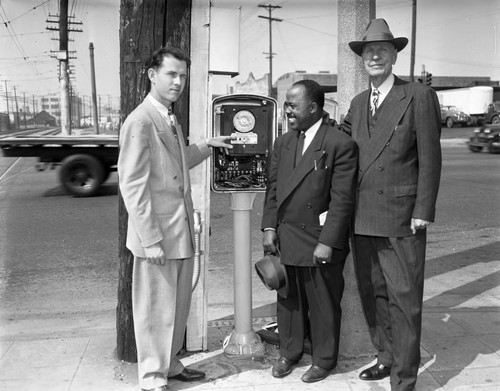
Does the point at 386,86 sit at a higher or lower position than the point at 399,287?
higher

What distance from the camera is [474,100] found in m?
36.6

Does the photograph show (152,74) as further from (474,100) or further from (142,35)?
(474,100)

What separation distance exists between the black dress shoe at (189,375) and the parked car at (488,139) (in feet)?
57.0

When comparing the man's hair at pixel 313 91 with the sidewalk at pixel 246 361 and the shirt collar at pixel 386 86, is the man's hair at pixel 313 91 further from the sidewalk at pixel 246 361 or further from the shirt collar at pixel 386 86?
the sidewalk at pixel 246 361

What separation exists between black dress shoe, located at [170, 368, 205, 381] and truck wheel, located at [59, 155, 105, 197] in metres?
8.05

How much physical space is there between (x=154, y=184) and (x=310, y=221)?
89 cm

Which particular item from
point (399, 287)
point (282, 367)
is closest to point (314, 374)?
point (282, 367)

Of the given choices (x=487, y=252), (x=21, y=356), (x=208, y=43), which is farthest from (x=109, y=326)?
(x=487, y=252)

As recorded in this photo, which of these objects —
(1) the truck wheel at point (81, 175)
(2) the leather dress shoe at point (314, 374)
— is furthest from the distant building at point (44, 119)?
(2) the leather dress shoe at point (314, 374)

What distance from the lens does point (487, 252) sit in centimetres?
686

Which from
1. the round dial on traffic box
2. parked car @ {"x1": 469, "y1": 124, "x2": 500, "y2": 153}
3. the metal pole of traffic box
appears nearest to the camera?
the round dial on traffic box

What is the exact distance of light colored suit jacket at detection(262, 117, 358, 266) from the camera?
3.13 m

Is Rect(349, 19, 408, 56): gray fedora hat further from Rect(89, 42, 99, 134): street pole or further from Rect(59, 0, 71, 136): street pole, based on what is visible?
Rect(89, 42, 99, 134): street pole

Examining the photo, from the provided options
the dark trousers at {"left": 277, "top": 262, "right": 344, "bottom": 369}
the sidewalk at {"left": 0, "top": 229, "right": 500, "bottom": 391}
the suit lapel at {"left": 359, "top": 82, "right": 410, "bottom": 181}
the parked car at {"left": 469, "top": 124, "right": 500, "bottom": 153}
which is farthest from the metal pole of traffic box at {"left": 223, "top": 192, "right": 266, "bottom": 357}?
the parked car at {"left": 469, "top": 124, "right": 500, "bottom": 153}
